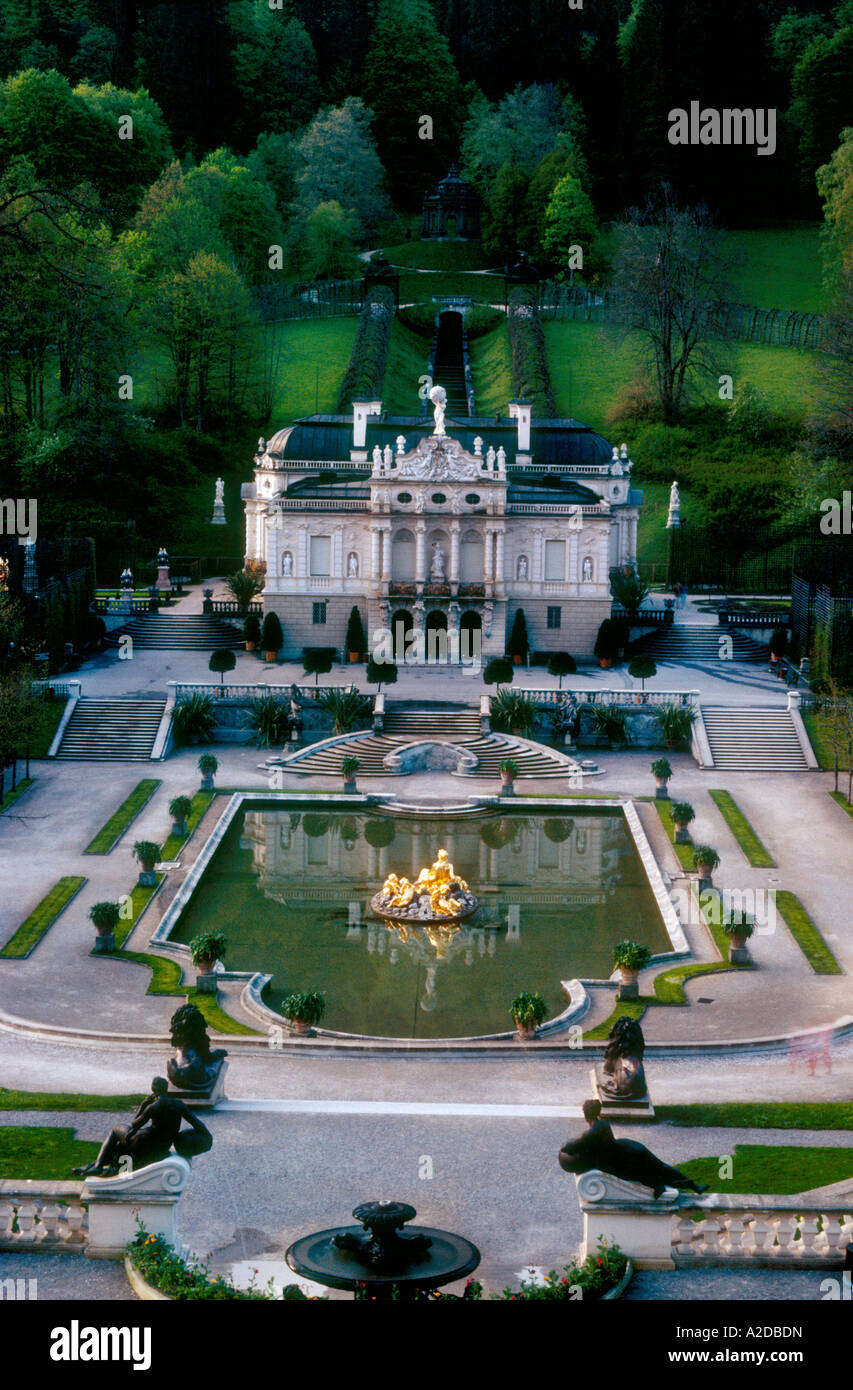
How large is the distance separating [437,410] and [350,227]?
6611cm

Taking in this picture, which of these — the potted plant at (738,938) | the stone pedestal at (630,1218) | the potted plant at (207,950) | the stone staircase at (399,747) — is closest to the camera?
the stone pedestal at (630,1218)

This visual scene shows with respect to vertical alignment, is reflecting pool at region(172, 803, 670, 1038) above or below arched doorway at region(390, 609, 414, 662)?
below

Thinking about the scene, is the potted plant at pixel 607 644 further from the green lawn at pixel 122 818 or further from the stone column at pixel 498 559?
the green lawn at pixel 122 818

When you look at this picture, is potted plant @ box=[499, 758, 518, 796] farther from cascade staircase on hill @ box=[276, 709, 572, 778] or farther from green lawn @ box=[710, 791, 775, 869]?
green lawn @ box=[710, 791, 775, 869]

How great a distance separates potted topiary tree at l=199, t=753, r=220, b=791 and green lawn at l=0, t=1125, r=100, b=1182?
105 ft

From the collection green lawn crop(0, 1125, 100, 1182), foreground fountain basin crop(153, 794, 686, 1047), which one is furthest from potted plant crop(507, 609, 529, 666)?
green lawn crop(0, 1125, 100, 1182)

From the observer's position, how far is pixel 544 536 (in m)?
82.2

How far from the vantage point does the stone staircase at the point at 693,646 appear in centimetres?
8244

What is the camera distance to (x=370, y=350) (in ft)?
391

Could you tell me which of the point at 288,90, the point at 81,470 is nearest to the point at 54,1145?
the point at 81,470

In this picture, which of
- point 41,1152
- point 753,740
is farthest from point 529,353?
point 41,1152

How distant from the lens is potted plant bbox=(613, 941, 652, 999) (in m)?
43.3

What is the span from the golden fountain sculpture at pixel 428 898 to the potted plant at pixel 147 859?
21.5ft

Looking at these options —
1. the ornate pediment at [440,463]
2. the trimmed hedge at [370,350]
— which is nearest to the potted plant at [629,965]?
the ornate pediment at [440,463]
